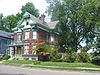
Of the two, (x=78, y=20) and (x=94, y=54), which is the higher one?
(x=78, y=20)

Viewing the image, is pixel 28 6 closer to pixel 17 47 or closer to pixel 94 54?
pixel 17 47

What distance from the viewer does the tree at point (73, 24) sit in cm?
5288

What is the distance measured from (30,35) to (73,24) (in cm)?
910

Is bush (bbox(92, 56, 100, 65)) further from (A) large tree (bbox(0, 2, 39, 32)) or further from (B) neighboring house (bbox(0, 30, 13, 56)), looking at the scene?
(A) large tree (bbox(0, 2, 39, 32))

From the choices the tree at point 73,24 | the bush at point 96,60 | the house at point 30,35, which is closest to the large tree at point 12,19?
the house at point 30,35

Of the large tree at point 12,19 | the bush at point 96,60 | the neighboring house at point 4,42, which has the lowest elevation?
the bush at point 96,60

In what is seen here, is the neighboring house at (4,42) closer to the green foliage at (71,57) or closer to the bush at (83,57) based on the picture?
the green foliage at (71,57)

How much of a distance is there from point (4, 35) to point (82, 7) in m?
26.0

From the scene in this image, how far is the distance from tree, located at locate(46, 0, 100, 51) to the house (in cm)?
261

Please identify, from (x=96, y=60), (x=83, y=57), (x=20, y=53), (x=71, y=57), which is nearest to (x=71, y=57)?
(x=71, y=57)

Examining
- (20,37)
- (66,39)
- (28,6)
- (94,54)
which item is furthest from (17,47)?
(28,6)

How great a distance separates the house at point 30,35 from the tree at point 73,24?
261 centimetres

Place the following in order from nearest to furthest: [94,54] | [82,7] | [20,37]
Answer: [94,54], [82,7], [20,37]

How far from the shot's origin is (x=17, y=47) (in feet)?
191
